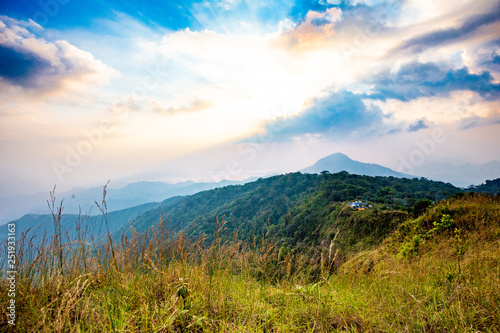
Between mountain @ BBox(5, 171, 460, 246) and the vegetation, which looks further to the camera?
mountain @ BBox(5, 171, 460, 246)

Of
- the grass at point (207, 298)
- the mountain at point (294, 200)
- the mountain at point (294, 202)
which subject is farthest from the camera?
the mountain at point (294, 200)

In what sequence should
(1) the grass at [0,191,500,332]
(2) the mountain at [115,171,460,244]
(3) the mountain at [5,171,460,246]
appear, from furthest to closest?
(2) the mountain at [115,171,460,244]
(3) the mountain at [5,171,460,246]
(1) the grass at [0,191,500,332]

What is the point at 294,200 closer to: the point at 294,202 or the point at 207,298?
the point at 294,202

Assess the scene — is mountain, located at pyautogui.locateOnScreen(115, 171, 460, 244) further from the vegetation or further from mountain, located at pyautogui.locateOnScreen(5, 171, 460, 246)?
the vegetation

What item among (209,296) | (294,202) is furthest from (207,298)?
(294,202)

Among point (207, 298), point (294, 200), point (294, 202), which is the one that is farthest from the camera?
point (294, 200)

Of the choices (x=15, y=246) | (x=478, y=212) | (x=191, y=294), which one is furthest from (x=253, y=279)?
(x=478, y=212)

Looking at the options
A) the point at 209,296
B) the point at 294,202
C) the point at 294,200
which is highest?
the point at 209,296

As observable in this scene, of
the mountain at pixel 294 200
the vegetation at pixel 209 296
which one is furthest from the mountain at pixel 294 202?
the vegetation at pixel 209 296

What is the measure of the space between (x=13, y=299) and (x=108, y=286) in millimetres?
877

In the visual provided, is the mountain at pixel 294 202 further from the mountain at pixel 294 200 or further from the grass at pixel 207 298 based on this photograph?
the grass at pixel 207 298

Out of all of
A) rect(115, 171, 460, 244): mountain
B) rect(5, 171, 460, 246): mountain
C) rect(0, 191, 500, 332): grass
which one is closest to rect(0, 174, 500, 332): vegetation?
rect(0, 191, 500, 332): grass

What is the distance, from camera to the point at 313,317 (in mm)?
2361

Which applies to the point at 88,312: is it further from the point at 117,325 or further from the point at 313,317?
the point at 313,317
